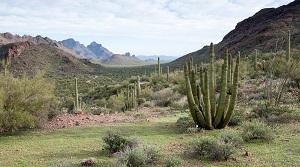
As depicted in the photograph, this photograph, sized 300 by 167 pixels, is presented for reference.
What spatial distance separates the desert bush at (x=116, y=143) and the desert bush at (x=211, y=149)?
163 centimetres

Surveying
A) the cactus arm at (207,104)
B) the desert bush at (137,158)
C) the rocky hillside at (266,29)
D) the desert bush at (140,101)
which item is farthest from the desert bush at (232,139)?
the rocky hillside at (266,29)

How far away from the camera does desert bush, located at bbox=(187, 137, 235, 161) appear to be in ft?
39.1

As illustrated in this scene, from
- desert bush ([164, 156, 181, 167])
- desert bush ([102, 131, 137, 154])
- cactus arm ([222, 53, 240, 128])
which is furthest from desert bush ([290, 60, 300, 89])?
desert bush ([164, 156, 181, 167])

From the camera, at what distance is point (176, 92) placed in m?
32.7

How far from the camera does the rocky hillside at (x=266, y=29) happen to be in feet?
240

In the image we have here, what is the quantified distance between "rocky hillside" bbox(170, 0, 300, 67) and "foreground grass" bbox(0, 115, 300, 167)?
49.4 metres

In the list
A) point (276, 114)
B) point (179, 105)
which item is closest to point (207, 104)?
point (276, 114)

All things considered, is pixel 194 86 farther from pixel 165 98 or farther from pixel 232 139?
pixel 165 98

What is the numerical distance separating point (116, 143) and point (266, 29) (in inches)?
2933

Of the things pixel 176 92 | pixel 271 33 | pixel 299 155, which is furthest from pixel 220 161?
pixel 271 33

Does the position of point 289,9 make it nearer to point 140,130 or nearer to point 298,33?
point 298,33

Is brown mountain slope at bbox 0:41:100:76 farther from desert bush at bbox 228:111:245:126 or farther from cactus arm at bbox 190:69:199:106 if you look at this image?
desert bush at bbox 228:111:245:126

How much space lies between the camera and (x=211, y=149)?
40.0ft

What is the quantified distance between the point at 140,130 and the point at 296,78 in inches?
522
